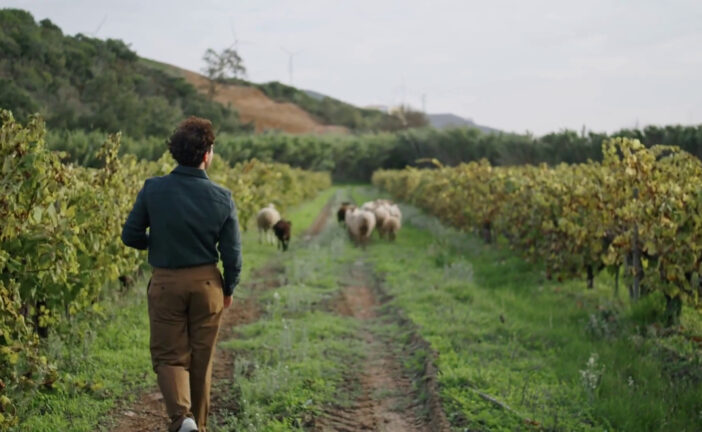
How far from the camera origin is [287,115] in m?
120

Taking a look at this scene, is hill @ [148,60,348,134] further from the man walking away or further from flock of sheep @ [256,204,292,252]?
the man walking away

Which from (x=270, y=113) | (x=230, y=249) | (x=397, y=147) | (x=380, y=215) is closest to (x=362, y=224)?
(x=380, y=215)

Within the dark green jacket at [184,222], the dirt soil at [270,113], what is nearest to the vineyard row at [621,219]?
the dark green jacket at [184,222]

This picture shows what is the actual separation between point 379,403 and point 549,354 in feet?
7.81

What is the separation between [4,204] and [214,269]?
64.0 inches

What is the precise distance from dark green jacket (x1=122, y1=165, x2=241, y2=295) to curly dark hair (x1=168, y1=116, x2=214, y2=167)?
8 centimetres

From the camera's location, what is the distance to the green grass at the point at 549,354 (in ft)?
18.4

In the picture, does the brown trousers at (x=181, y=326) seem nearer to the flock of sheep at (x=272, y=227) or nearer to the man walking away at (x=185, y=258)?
the man walking away at (x=185, y=258)

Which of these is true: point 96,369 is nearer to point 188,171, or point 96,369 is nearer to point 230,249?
point 230,249

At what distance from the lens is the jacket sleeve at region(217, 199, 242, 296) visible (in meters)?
4.61

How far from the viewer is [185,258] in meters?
4.41

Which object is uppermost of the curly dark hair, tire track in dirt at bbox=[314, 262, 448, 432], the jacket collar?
the curly dark hair

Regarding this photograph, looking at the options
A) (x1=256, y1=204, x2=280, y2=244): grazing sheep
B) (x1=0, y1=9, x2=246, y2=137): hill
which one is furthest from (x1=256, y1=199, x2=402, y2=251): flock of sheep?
(x1=0, y1=9, x2=246, y2=137): hill

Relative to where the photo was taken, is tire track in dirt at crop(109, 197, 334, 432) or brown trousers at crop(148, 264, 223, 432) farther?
tire track in dirt at crop(109, 197, 334, 432)
